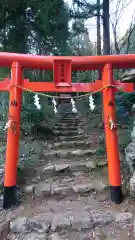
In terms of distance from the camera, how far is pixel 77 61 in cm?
349

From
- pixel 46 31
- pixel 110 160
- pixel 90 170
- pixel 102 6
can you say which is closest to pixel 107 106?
pixel 110 160

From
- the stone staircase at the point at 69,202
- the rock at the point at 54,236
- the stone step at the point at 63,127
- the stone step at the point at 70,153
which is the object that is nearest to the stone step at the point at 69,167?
the stone staircase at the point at 69,202

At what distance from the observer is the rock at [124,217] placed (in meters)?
2.89

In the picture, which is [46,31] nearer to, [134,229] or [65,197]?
[65,197]

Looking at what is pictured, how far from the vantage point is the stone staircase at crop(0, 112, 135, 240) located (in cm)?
280

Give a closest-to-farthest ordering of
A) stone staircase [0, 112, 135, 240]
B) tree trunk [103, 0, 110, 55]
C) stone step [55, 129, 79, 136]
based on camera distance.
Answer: stone staircase [0, 112, 135, 240]
stone step [55, 129, 79, 136]
tree trunk [103, 0, 110, 55]

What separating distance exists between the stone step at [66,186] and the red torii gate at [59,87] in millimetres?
404

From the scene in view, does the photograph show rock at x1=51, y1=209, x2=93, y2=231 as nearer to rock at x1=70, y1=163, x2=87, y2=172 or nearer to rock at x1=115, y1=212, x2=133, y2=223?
rock at x1=115, y1=212, x2=133, y2=223

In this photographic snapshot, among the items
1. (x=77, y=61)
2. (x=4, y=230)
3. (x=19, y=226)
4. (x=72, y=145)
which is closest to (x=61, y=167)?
(x=72, y=145)

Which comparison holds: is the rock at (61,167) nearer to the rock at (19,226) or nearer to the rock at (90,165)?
the rock at (90,165)

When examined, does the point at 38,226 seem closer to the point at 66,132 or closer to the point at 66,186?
the point at 66,186

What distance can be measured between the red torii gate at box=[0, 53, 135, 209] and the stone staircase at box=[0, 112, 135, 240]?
1.11 feet

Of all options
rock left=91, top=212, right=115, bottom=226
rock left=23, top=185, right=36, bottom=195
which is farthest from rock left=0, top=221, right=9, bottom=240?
rock left=91, top=212, right=115, bottom=226

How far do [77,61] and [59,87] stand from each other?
56cm
